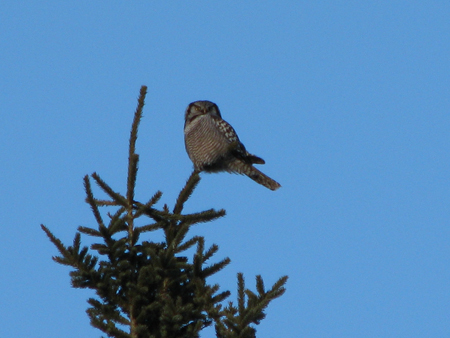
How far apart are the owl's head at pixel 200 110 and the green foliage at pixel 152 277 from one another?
5075 mm

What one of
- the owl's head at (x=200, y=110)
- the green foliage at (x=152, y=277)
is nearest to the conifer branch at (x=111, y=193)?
the green foliage at (x=152, y=277)

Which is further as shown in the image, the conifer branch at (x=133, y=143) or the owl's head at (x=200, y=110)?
the owl's head at (x=200, y=110)

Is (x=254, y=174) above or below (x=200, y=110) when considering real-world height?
below

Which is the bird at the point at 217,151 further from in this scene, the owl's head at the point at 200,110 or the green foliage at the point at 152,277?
the green foliage at the point at 152,277

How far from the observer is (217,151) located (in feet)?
26.0

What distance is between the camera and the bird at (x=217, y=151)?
25.5 ft

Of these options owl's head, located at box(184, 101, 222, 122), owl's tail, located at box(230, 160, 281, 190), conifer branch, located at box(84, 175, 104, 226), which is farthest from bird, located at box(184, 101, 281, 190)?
conifer branch, located at box(84, 175, 104, 226)

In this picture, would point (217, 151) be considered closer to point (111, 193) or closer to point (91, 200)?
point (111, 193)

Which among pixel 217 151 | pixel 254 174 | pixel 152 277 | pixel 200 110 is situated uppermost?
pixel 200 110

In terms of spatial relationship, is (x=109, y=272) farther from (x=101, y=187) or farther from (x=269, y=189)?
(x=269, y=189)

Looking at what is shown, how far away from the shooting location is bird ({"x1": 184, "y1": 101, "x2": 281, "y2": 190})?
776cm

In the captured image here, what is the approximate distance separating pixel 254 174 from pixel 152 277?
442 centimetres

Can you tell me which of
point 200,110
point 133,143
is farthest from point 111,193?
point 200,110

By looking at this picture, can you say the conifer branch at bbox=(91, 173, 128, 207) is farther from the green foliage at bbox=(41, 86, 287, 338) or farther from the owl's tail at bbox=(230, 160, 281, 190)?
the owl's tail at bbox=(230, 160, 281, 190)
